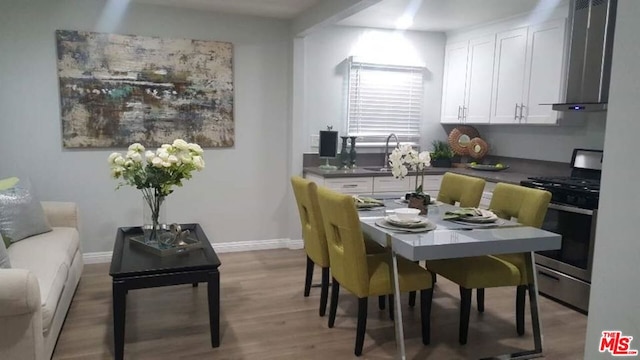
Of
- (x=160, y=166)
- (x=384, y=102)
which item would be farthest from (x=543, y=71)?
(x=160, y=166)

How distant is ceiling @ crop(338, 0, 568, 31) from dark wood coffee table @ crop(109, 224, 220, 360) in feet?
8.68

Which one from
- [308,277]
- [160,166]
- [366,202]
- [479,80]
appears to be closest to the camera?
[160,166]

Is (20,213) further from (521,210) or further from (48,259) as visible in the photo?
(521,210)

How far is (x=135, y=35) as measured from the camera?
13.9 feet

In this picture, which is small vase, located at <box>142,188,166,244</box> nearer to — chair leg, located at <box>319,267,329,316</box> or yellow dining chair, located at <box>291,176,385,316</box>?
yellow dining chair, located at <box>291,176,385,316</box>

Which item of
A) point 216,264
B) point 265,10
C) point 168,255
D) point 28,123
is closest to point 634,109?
point 216,264

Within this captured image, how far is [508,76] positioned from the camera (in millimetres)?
4508

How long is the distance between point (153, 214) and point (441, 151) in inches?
134

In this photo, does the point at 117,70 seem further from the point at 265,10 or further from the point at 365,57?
the point at 365,57

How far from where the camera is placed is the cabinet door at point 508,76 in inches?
172

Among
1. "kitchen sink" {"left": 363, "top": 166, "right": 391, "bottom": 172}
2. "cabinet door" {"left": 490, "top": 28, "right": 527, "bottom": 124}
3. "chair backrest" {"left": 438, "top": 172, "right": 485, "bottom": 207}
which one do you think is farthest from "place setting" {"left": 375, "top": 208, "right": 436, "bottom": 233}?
"cabinet door" {"left": 490, "top": 28, "right": 527, "bottom": 124}

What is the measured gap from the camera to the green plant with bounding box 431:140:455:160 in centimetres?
525

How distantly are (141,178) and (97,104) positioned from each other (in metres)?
1.74

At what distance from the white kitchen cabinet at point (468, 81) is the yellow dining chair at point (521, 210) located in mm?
1833
